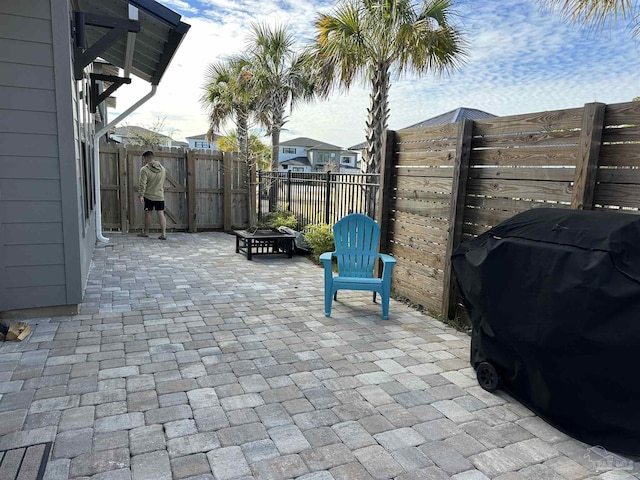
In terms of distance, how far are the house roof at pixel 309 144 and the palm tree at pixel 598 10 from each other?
136 ft

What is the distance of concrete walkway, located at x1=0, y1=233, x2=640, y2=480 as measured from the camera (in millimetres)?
1871

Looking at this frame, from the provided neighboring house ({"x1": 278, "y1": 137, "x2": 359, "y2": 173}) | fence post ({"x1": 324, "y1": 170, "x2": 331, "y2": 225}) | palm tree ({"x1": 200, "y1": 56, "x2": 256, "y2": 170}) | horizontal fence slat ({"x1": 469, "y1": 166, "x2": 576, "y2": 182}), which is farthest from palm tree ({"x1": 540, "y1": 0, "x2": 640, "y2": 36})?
neighboring house ({"x1": 278, "y1": 137, "x2": 359, "y2": 173})

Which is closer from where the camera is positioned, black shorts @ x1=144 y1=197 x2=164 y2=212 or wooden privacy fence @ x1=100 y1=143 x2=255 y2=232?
black shorts @ x1=144 y1=197 x2=164 y2=212

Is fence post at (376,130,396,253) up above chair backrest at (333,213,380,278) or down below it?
above

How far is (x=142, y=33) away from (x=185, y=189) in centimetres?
434

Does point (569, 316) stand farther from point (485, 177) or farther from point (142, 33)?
point (142, 33)

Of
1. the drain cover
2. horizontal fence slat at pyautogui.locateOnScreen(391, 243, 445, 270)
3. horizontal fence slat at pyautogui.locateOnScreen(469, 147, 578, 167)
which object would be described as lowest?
the drain cover

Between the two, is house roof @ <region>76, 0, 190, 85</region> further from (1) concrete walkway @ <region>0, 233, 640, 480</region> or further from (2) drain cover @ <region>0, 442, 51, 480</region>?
(2) drain cover @ <region>0, 442, 51, 480</region>

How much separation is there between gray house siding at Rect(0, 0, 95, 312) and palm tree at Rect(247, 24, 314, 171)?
348 inches

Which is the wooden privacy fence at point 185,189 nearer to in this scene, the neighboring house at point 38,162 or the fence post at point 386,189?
the neighboring house at point 38,162

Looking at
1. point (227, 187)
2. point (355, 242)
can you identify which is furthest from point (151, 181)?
point (355, 242)

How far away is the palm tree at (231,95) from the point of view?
13.2 meters

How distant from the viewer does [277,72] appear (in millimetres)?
12391

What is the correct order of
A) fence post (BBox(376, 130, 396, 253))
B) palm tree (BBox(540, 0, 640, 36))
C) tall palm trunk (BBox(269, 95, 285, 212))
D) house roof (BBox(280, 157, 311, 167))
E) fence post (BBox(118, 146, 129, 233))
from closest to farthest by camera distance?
palm tree (BBox(540, 0, 640, 36)) → fence post (BBox(376, 130, 396, 253)) → fence post (BBox(118, 146, 129, 233)) → tall palm trunk (BBox(269, 95, 285, 212)) → house roof (BBox(280, 157, 311, 167))
